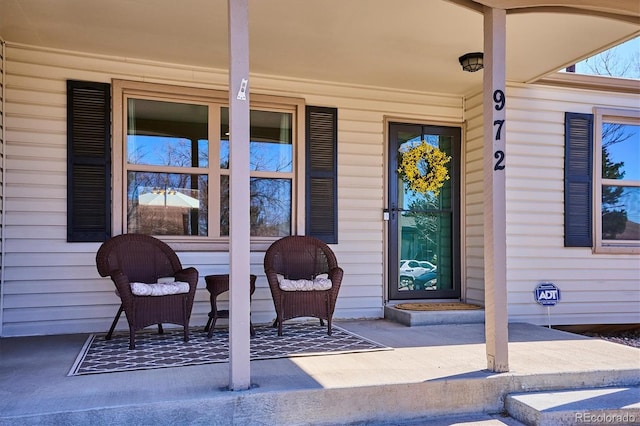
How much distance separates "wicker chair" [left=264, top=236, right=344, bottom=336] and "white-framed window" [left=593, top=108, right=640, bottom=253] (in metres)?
3.02

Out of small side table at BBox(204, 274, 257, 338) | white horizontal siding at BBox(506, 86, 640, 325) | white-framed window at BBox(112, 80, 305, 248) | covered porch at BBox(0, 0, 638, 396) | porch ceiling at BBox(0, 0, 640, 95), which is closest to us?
covered porch at BBox(0, 0, 638, 396)

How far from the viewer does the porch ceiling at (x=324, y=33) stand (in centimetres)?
341

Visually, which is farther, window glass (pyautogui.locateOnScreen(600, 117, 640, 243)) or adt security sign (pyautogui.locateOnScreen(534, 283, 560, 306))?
window glass (pyautogui.locateOnScreen(600, 117, 640, 243))

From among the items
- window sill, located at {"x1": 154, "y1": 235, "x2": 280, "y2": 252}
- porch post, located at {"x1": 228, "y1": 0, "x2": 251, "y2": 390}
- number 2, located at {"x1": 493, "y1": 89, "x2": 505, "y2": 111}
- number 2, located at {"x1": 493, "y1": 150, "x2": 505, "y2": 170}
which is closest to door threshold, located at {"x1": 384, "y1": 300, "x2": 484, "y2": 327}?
window sill, located at {"x1": 154, "y1": 235, "x2": 280, "y2": 252}

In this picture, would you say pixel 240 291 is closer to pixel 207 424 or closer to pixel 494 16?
pixel 207 424

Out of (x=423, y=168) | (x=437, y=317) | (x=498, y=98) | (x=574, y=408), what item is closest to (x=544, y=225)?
(x=423, y=168)

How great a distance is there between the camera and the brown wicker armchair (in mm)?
3572

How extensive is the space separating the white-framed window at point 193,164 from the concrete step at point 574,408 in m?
2.68

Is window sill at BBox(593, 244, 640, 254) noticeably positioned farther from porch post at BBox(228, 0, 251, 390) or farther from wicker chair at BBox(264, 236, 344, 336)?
porch post at BBox(228, 0, 251, 390)

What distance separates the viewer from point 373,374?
293 cm

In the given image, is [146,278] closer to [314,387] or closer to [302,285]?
[302,285]

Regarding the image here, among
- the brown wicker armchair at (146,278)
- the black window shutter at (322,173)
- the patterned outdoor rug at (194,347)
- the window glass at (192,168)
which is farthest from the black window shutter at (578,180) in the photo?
the brown wicker armchair at (146,278)

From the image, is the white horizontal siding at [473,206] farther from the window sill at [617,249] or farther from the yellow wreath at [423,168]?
the window sill at [617,249]

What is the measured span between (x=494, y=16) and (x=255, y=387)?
2669 mm
